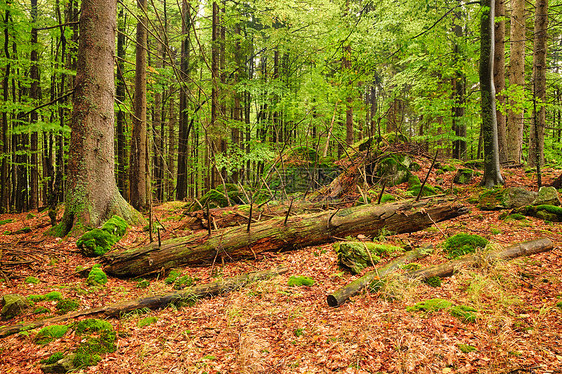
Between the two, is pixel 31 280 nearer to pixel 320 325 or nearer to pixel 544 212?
pixel 320 325

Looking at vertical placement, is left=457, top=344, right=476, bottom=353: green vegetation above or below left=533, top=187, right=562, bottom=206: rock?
below

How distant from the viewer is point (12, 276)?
4434 millimetres

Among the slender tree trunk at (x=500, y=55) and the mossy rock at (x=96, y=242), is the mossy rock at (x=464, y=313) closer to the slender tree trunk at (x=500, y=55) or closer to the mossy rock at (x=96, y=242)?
the mossy rock at (x=96, y=242)

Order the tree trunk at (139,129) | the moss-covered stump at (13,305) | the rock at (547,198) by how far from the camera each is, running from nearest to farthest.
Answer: the moss-covered stump at (13,305) < the rock at (547,198) < the tree trunk at (139,129)

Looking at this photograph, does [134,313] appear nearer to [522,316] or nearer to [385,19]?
[522,316]

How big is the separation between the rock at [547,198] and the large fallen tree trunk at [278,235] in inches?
68.7

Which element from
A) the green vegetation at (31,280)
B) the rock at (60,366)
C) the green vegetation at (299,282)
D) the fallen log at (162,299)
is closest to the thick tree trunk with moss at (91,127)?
the green vegetation at (31,280)

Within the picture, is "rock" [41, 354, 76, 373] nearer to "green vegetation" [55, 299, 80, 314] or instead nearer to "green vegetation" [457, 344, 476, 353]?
"green vegetation" [55, 299, 80, 314]

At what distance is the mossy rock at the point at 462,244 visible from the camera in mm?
4848

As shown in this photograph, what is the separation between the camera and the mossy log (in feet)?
14.0

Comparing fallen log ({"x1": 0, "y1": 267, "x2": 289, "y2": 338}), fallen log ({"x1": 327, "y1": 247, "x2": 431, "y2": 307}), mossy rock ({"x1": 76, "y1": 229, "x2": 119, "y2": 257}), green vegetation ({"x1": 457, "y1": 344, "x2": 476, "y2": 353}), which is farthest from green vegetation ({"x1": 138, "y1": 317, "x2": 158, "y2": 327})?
green vegetation ({"x1": 457, "y1": 344, "x2": 476, "y2": 353})

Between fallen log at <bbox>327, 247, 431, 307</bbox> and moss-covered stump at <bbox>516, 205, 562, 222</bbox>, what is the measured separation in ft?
10.2

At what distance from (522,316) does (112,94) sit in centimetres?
855

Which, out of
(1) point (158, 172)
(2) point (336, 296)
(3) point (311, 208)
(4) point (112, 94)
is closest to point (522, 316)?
(2) point (336, 296)
